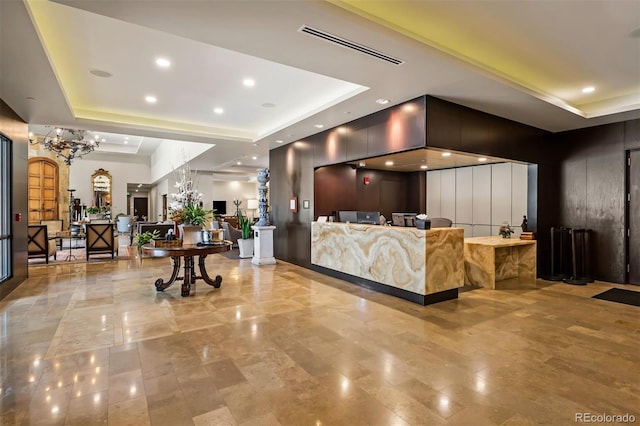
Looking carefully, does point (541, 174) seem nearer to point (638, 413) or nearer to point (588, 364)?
point (588, 364)

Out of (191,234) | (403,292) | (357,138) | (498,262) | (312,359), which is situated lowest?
(312,359)

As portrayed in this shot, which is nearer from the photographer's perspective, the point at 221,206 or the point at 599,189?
the point at 599,189

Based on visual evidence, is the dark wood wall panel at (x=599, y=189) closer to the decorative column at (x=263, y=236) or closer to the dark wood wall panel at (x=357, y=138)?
the dark wood wall panel at (x=357, y=138)

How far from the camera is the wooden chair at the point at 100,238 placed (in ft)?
27.2

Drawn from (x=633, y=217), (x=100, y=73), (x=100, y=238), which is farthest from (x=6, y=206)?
(x=633, y=217)

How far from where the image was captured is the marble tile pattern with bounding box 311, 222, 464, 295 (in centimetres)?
453

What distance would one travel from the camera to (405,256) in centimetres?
477

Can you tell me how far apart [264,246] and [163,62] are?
4.49m

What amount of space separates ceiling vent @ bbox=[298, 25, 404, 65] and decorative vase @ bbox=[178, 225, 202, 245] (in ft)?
11.1

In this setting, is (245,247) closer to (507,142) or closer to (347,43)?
(507,142)

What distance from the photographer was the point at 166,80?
16.2 ft

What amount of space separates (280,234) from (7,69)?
5649 mm

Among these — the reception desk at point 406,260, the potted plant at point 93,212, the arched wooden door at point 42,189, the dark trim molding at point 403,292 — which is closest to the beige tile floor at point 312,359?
the dark trim molding at point 403,292

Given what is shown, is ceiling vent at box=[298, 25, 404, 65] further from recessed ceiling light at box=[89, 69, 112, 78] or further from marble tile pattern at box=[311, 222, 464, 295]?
recessed ceiling light at box=[89, 69, 112, 78]
